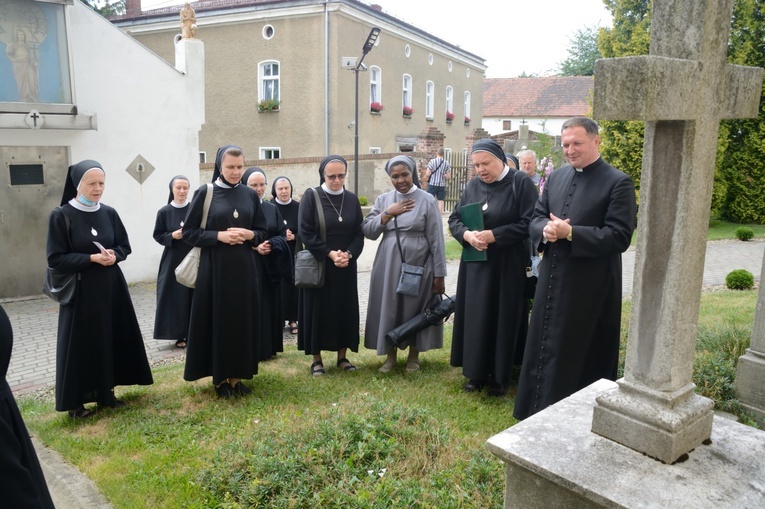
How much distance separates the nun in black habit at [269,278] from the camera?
7.06m

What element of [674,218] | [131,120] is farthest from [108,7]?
[674,218]

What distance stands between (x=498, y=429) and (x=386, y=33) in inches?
937

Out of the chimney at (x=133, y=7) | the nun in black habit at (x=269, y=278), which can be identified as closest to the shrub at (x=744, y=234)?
the nun in black habit at (x=269, y=278)

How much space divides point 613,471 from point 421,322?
3.76m

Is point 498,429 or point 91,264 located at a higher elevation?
point 91,264

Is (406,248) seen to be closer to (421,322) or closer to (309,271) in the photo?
(421,322)

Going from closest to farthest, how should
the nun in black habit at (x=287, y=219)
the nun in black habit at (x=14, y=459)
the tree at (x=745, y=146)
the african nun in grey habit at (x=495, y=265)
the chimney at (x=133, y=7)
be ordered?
the nun in black habit at (x=14, y=459) → the african nun in grey habit at (x=495, y=265) → the nun in black habit at (x=287, y=219) → the tree at (x=745, y=146) → the chimney at (x=133, y=7)

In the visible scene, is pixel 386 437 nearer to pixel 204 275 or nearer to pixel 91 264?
pixel 204 275

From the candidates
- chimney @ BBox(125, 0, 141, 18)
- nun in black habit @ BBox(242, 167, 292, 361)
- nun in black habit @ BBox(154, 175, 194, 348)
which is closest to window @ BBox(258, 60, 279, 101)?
chimney @ BBox(125, 0, 141, 18)

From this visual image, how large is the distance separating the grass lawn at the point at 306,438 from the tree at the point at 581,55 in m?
52.7

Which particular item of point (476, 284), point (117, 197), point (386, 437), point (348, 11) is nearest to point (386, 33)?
point (348, 11)

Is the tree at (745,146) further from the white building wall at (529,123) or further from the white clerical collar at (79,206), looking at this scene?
the white building wall at (529,123)

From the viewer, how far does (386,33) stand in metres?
26.3

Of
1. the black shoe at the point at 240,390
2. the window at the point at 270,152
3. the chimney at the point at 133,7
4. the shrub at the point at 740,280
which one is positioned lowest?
the black shoe at the point at 240,390
